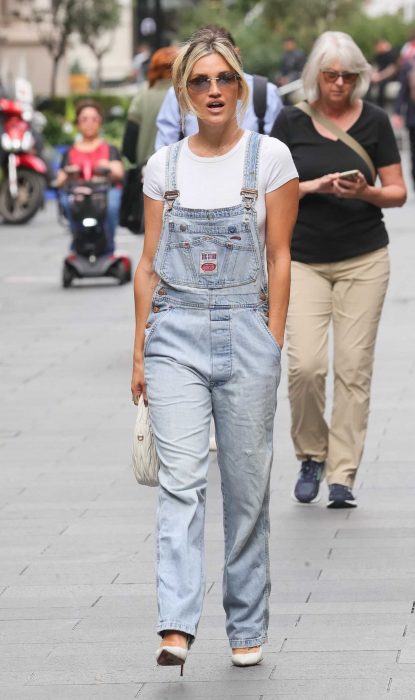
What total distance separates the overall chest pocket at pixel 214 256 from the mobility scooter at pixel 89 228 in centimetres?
955

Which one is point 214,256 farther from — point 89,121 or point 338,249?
point 89,121

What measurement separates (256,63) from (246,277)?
3950 cm

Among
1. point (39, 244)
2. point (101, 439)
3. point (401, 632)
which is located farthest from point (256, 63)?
point (401, 632)

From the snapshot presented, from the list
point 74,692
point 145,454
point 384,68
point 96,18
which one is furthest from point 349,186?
point 96,18

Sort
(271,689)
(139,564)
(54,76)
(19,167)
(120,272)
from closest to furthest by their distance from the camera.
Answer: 1. (271,689)
2. (139,564)
3. (120,272)
4. (19,167)
5. (54,76)

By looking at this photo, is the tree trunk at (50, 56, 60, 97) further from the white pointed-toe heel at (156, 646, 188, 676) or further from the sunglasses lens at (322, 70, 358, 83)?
the white pointed-toe heel at (156, 646, 188, 676)

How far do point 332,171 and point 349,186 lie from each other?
0.87 feet

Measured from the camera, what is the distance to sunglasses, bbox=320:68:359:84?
6812mm

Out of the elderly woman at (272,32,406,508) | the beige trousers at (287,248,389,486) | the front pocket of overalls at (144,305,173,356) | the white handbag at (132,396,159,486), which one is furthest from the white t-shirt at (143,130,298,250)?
the beige trousers at (287,248,389,486)

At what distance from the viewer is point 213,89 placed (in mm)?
4859

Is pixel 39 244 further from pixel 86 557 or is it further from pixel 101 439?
pixel 86 557

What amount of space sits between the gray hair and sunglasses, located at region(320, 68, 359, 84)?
2 centimetres

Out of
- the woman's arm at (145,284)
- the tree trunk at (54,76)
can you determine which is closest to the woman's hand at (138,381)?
the woman's arm at (145,284)

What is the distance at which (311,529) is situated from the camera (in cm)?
667
